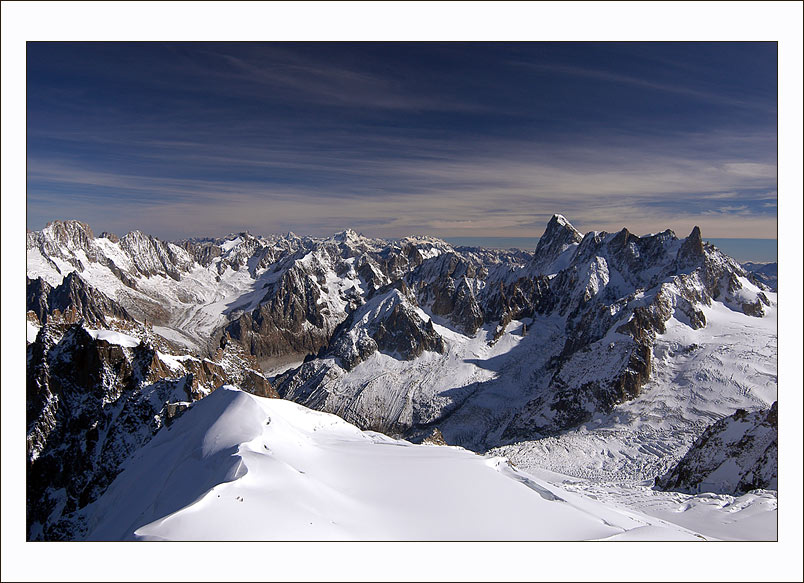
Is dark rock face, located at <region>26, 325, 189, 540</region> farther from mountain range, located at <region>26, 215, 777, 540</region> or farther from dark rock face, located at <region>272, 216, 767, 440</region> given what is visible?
dark rock face, located at <region>272, 216, 767, 440</region>

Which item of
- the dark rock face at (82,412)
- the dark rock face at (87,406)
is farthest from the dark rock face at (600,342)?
the dark rock face at (82,412)

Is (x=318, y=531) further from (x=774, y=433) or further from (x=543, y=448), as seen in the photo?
(x=543, y=448)

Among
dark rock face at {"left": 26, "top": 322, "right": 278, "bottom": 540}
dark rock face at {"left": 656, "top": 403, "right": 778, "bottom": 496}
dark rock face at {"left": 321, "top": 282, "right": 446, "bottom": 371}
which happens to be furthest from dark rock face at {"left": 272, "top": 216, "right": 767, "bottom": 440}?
dark rock face at {"left": 26, "top": 322, "right": 278, "bottom": 540}

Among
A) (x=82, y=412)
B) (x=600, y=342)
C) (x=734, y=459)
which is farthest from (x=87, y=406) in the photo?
(x=600, y=342)

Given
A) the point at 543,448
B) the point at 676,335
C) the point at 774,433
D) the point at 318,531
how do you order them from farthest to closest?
the point at 676,335 < the point at 543,448 < the point at 774,433 < the point at 318,531

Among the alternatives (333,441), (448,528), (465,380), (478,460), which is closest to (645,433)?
(465,380)

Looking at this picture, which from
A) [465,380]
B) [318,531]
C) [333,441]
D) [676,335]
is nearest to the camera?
[318,531]
